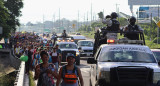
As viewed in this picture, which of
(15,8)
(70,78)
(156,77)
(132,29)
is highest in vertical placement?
(15,8)

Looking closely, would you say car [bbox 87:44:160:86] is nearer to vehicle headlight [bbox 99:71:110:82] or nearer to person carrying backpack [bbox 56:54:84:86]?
vehicle headlight [bbox 99:71:110:82]

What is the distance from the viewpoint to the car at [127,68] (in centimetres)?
1037

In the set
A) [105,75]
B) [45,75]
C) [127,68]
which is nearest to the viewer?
[45,75]

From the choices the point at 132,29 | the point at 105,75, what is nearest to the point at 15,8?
the point at 132,29

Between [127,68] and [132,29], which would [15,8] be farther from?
[127,68]

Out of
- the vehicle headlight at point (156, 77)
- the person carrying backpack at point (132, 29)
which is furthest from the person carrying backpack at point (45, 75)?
the person carrying backpack at point (132, 29)

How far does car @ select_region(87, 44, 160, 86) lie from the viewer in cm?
1037

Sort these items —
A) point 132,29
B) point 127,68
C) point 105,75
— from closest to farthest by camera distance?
point 127,68 < point 105,75 < point 132,29

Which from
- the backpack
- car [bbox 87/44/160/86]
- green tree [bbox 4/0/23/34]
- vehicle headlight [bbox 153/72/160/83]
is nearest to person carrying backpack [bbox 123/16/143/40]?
car [bbox 87/44/160/86]

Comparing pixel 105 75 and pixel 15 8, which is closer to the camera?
pixel 105 75

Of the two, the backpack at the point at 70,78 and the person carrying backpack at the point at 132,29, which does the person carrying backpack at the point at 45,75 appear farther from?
the person carrying backpack at the point at 132,29

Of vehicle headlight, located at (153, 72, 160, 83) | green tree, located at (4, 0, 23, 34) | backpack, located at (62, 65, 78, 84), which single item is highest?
green tree, located at (4, 0, 23, 34)

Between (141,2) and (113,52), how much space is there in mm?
157188

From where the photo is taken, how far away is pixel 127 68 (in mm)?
10414
